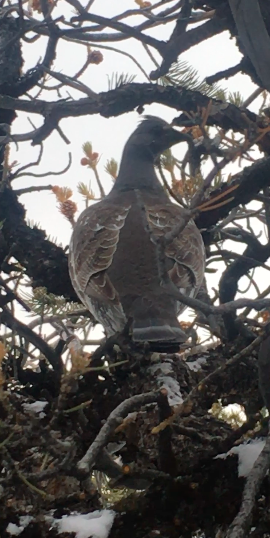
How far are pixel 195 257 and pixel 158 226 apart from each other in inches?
9.6

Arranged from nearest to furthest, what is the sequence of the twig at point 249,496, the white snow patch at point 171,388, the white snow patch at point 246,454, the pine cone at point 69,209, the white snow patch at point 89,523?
the twig at point 249,496 < the white snow patch at point 89,523 < the white snow patch at point 246,454 < the white snow patch at point 171,388 < the pine cone at point 69,209

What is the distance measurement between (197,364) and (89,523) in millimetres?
1126

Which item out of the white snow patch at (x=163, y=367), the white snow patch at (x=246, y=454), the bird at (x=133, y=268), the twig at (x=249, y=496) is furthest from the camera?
the bird at (x=133, y=268)

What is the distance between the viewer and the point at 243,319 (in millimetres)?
2586

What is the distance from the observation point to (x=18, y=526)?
4.94 feet

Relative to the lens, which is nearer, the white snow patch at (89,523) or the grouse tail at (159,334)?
the white snow patch at (89,523)

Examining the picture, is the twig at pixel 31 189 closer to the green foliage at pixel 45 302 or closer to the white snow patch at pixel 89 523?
the green foliage at pixel 45 302

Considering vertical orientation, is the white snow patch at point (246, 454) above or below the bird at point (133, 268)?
below

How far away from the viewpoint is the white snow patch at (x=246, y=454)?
1.61 meters

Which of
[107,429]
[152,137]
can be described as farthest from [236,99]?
[107,429]

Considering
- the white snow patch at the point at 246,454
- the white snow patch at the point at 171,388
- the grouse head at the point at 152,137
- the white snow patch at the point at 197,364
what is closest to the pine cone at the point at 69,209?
the grouse head at the point at 152,137

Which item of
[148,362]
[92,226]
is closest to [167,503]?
[148,362]

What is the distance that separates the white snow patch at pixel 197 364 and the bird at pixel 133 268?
0.23 meters

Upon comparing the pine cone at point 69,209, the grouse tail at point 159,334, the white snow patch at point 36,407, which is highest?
the pine cone at point 69,209
